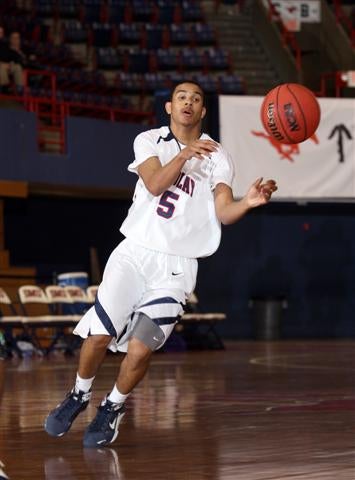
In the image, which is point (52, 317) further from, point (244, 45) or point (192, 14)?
point (192, 14)

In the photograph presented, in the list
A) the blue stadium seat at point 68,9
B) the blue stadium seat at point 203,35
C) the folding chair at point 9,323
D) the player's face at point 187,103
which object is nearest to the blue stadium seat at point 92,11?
the blue stadium seat at point 68,9

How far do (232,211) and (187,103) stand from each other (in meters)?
0.71

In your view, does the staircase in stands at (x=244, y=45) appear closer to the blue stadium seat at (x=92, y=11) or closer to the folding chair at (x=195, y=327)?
the blue stadium seat at (x=92, y=11)

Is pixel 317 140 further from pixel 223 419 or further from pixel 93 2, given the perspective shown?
pixel 223 419

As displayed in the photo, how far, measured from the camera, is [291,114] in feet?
23.9

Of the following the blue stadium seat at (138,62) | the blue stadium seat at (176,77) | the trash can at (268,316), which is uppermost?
the blue stadium seat at (138,62)

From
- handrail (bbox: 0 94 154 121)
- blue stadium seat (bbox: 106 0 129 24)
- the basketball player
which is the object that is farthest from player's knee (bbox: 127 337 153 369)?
blue stadium seat (bbox: 106 0 129 24)

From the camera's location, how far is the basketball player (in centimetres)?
669

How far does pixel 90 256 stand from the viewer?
25.0 m

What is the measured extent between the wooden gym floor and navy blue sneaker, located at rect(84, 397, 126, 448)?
80mm

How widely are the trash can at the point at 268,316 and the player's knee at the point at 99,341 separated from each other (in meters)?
18.3

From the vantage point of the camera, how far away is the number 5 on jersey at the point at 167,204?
6828mm

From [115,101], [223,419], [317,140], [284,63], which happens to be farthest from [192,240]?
[284,63]

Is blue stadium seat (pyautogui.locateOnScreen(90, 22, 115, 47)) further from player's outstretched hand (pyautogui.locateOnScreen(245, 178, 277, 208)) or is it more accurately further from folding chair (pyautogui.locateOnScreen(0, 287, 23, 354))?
player's outstretched hand (pyautogui.locateOnScreen(245, 178, 277, 208))
